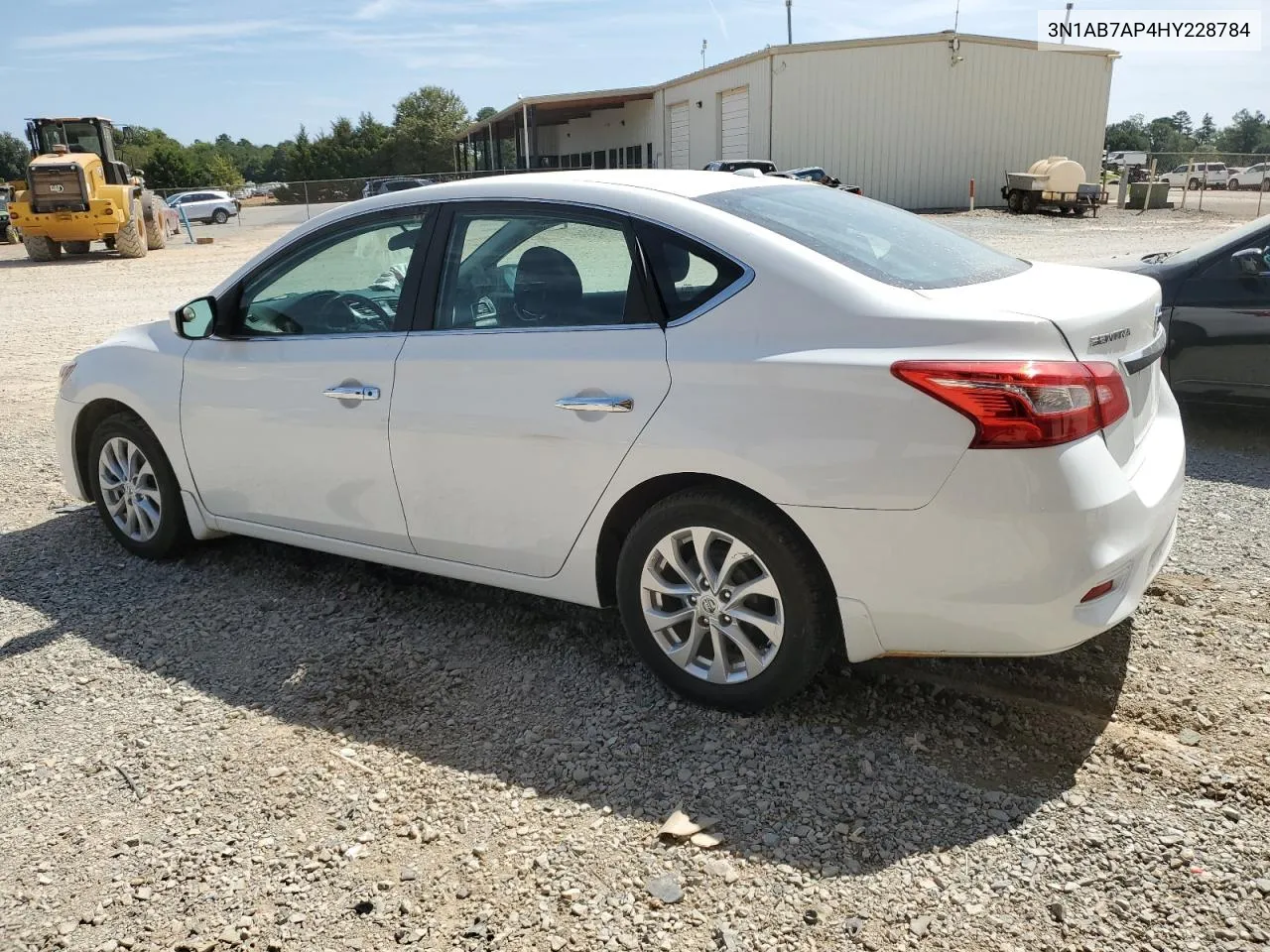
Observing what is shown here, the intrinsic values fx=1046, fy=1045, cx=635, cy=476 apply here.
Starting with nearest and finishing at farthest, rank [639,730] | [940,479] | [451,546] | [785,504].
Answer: [940,479]
[785,504]
[639,730]
[451,546]

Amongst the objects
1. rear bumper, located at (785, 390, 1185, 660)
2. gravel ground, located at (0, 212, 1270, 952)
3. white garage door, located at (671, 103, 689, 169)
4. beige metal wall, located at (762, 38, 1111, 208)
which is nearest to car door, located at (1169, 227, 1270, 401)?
gravel ground, located at (0, 212, 1270, 952)

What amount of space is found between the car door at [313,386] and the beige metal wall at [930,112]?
30.7 m

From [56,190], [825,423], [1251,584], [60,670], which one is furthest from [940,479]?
[56,190]

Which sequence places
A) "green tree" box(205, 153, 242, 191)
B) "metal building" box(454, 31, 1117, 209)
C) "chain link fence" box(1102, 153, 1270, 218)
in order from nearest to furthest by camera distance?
1. "chain link fence" box(1102, 153, 1270, 218)
2. "metal building" box(454, 31, 1117, 209)
3. "green tree" box(205, 153, 242, 191)

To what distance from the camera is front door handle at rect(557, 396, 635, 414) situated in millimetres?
3283

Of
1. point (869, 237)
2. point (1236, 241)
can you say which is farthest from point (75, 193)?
point (869, 237)

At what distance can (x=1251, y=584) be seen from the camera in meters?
4.28

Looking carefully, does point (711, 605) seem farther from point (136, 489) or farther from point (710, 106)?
point (710, 106)

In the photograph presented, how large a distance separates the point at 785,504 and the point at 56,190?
25836 mm

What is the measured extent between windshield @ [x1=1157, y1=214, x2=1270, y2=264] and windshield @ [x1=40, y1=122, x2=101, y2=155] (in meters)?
25.9

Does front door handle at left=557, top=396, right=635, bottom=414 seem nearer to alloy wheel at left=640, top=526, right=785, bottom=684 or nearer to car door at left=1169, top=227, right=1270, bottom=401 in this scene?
alloy wheel at left=640, top=526, right=785, bottom=684

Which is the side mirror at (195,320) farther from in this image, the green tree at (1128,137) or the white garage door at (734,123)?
the green tree at (1128,137)

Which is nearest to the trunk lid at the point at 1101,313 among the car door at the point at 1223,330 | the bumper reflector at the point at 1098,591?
the bumper reflector at the point at 1098,591

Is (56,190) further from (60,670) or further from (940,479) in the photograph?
(940,479)
